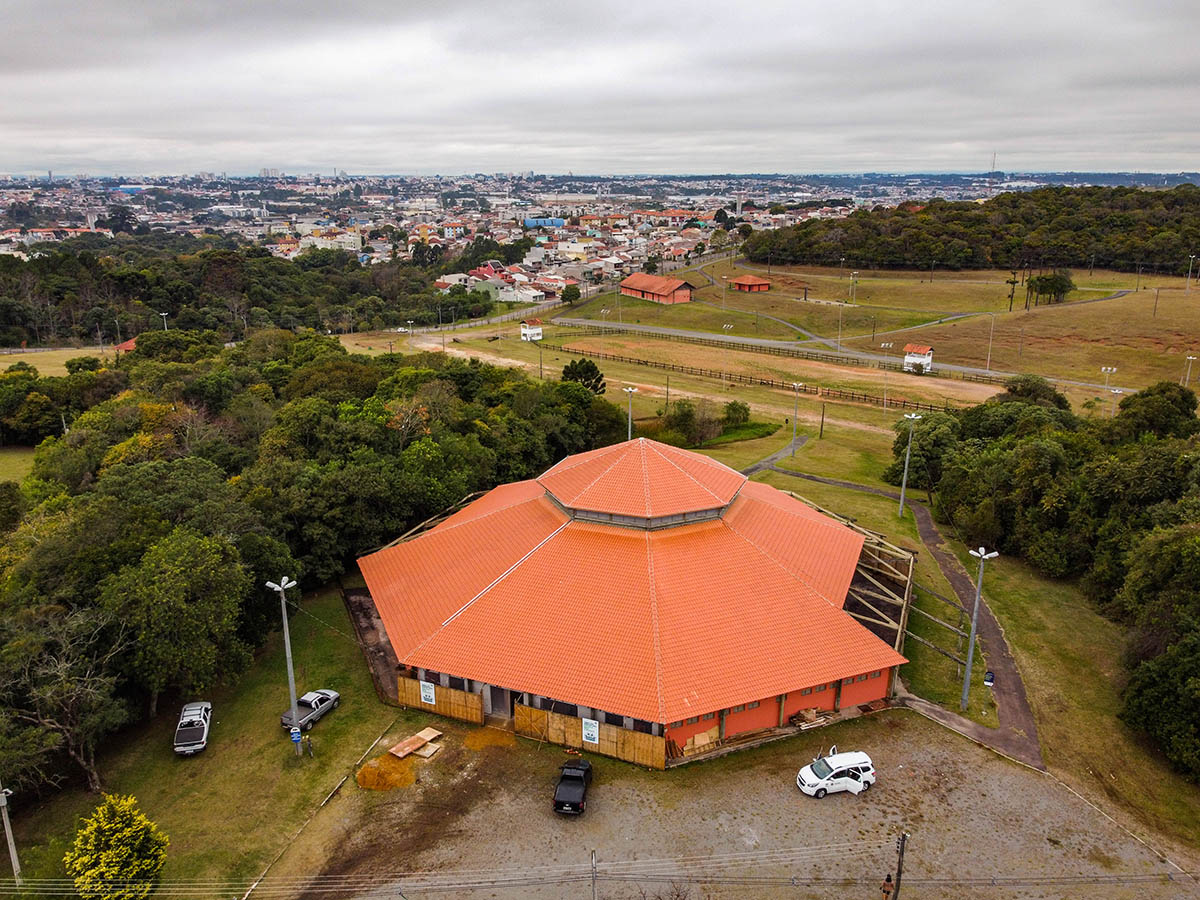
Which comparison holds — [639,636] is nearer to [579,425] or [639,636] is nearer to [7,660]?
[7,660]

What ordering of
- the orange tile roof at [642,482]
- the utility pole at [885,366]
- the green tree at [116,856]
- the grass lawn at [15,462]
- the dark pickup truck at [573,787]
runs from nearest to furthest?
the green tree at [116,856] < the dark pickup truck at [573,787] < the orange tile roof at [642,482] < the grass lawn at [15,462] < the utility pole at [885,366]

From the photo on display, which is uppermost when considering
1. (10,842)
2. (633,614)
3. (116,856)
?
(633,614)

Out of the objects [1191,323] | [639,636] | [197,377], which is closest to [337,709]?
[639,636]

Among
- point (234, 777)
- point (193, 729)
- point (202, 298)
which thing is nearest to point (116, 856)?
point (234, 777)

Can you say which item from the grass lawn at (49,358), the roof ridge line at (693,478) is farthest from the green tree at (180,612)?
the grass lawn at (49,358)

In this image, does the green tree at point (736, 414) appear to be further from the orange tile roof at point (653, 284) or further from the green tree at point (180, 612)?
the orange tile roof at point (653, 284)

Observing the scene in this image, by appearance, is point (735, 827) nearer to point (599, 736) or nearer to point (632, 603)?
point (599, 736)

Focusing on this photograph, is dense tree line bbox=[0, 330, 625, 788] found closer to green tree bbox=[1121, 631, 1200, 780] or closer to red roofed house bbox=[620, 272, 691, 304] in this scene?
green tree bbox=[1121, 631, 1200, 780]
